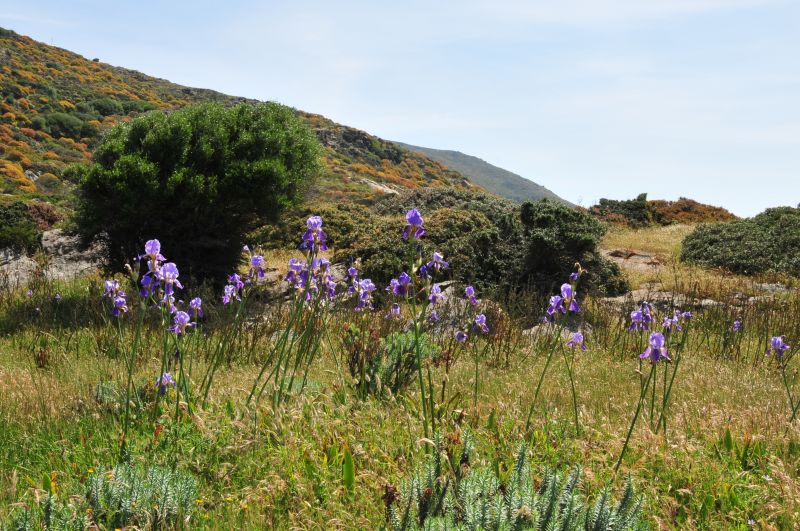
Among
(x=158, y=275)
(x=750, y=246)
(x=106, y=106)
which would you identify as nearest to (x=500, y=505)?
(x=158, y=275)

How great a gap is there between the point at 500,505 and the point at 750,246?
1488 cm

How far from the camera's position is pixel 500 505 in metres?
2.25

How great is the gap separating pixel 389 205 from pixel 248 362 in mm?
13243

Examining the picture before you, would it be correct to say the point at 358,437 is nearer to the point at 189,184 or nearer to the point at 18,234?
the point at 189,184

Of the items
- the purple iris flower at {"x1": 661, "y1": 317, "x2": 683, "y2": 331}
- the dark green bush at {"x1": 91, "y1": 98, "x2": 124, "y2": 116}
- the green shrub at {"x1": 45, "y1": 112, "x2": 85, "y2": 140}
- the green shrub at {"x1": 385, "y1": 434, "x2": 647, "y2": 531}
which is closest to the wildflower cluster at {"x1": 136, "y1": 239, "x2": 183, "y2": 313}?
the green shrub at {"x1": 385, "y1": 434, "x2": 647, "y2": 531}

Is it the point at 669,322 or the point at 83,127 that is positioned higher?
the point at 83,127

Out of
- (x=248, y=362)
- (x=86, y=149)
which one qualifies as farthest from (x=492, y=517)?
(x=86, y=149)

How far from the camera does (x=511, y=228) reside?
11.1 meters

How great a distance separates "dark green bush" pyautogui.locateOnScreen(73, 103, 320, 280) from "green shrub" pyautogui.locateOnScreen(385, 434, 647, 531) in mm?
8090

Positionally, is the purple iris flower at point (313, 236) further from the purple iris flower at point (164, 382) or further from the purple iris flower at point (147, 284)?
the purple iris flower at point (164, 382)

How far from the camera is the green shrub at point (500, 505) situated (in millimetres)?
2213

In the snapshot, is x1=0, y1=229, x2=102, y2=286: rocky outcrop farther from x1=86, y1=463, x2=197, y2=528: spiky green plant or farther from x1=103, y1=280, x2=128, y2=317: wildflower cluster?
x1=86, y1=463, x2=197, y2=528: spiky green plant

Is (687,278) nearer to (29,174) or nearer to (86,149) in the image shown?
(29,174)

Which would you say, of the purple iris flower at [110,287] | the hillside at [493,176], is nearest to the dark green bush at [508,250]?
the purple iris flower at [110,287]
